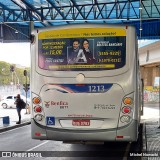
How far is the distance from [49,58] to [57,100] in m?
1.07

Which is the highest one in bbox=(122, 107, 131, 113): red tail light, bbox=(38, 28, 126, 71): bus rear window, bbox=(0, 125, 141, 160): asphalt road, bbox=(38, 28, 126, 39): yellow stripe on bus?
bbox=(38, 28, 126, 39): yellow stripe on bus

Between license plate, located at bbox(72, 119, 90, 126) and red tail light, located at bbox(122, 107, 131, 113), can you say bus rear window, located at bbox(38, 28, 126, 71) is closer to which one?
red tail light, located at bbox(122, 107, 131, 113)

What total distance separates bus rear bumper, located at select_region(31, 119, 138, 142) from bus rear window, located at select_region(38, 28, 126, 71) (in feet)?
4.80

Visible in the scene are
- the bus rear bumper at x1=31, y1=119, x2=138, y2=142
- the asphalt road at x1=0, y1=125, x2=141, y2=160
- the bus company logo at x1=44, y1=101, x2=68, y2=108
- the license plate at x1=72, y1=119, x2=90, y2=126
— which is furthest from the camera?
the asphalt road at x1=0, y1=125, x2=141, y2=160

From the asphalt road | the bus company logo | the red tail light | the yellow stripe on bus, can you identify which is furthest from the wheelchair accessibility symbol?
the yellow stripe on bus

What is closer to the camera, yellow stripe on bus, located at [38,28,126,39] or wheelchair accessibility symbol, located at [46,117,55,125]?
yellow stripe on bus, located at [38,28,126,39]

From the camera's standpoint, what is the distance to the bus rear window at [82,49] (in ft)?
24.0

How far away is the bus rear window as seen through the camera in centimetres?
730

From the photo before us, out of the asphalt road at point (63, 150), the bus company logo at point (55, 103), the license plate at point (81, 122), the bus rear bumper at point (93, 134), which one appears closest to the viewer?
the bus rear bumper at point (93, 134)

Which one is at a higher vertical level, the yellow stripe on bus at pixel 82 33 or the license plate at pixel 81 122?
the yellow stripe on bus at pixel 82 33

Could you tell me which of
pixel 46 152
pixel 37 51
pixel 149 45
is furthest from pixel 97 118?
pixel 149 45

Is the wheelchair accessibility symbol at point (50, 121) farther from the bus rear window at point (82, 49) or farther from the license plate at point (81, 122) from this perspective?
the bus rear window at point (82, 49)

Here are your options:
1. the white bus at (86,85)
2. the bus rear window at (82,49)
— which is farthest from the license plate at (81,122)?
the bus rear window at (82,49)

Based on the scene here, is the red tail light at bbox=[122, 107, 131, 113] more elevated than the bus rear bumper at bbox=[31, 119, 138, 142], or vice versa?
the red tail light at bbox=[122, 107, 131, 113]
